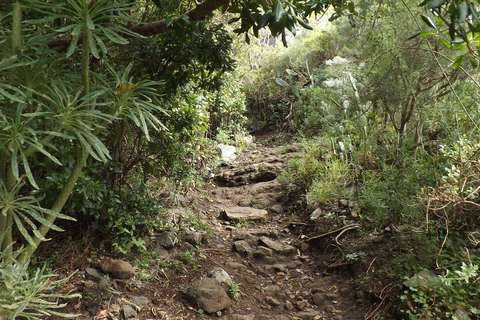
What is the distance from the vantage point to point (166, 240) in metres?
3.88

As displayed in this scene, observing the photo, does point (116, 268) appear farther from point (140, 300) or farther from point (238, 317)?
point (238, 317)

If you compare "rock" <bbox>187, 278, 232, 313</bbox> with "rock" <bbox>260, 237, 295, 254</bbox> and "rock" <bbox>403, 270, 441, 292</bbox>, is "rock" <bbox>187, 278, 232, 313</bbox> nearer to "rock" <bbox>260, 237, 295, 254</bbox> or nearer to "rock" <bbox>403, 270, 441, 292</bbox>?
"rock" <bbox>260, 237, 295, 254</bbox>

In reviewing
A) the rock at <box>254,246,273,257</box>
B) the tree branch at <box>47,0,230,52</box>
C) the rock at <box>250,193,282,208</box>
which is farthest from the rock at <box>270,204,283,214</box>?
the tree branch at <box>47,0,230,52</box>

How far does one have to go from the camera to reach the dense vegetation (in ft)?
5.38

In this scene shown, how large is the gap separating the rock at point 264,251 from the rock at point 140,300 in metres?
1.58

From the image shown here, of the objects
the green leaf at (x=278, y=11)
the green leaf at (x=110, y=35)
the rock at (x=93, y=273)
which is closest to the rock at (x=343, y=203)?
the rock at (x=93, y=273)

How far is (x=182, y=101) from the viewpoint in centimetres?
466

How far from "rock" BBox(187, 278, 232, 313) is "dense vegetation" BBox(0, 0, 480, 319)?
2.41 ft

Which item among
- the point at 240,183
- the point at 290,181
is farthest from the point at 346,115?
the point at 240,183

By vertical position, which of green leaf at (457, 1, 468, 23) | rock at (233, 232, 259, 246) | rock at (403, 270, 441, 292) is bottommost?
rock at (233, 232, 259, 246)

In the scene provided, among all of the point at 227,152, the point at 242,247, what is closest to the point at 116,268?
the point at 242,247

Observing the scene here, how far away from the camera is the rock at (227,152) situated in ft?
25.8

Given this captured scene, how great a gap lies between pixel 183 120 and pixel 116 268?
5.62 feet

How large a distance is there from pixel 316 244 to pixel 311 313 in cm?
131
